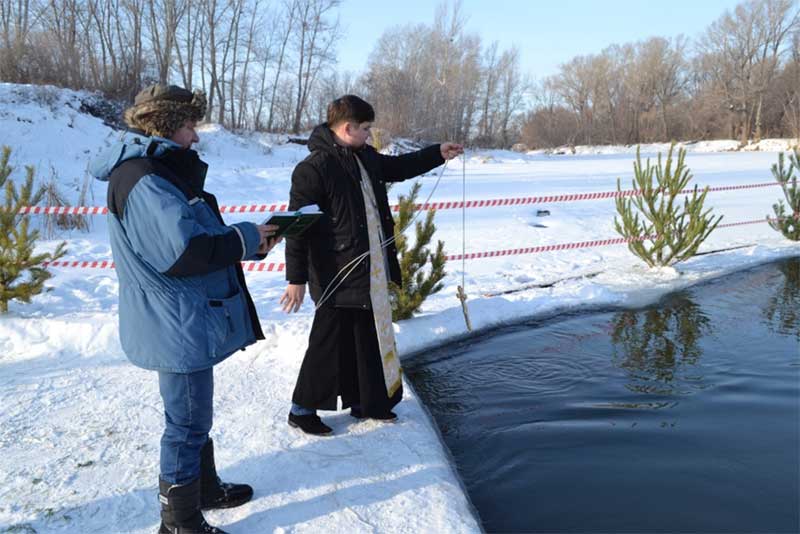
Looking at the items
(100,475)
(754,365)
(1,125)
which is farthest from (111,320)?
(1,125)

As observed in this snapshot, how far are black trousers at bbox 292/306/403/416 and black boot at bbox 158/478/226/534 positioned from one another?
1022 millimetres

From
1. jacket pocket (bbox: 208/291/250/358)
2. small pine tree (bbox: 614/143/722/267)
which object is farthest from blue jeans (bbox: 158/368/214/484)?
small pine tree (bbox: 614/143/722/267)

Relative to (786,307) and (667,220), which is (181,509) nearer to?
(786,307)

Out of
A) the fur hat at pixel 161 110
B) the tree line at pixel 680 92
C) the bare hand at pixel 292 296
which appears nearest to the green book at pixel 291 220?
the fur hat at pixel 161 110

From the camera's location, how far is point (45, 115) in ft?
55.1

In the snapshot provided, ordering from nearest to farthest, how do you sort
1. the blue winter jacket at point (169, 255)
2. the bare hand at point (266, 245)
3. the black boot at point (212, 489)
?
the blue winter jacket at point (169, 255) → the bare hand at point (266, 245) → the black boot at point (212, 489)

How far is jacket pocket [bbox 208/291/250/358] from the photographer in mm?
2312

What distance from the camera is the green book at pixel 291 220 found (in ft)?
8.30

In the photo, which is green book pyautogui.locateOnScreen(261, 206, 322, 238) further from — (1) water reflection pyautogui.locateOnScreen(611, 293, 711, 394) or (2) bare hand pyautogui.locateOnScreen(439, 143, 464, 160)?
(1) water reflection pyautogui.locateOnScreen(611, 293, 711, 394)

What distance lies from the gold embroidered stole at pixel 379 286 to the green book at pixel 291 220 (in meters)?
0.67

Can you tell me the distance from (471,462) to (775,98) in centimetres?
5815

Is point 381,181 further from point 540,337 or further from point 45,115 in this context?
point 45,115

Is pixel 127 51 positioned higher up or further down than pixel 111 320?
higher up

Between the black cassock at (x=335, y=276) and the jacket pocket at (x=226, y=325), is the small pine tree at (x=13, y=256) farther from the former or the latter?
the jacket pocket at (x=226, y=325)
